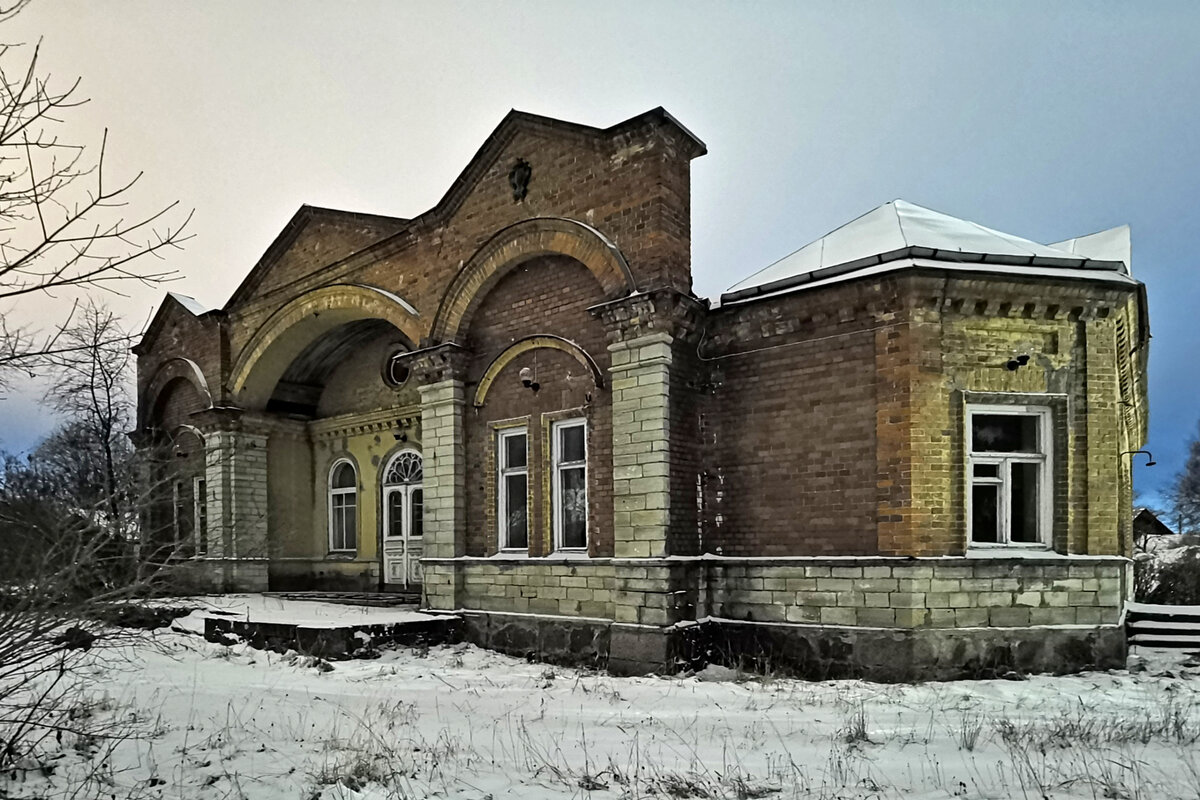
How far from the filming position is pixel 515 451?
38.1ft

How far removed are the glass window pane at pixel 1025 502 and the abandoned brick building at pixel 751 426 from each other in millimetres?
32

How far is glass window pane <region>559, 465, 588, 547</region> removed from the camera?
10742mm

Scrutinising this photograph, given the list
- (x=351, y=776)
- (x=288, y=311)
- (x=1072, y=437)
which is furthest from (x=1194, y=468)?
(x=351, y=776)

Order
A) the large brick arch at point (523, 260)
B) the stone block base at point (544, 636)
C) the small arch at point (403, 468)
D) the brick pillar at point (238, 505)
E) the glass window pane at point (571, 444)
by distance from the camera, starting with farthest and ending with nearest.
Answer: the brick pillar at point (238, 505) → the small arch at point (403, 468) → the glass window pane at point (571, 444) → the large brick arch at point (523, 260) → the stone block base at point (544, 636)

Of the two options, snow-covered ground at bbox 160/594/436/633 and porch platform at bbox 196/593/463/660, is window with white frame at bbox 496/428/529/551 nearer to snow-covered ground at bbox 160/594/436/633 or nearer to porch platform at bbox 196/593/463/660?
porch platform at bbox 196/593/463/660

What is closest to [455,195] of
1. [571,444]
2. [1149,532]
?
[571,444]

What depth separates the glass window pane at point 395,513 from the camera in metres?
15.6

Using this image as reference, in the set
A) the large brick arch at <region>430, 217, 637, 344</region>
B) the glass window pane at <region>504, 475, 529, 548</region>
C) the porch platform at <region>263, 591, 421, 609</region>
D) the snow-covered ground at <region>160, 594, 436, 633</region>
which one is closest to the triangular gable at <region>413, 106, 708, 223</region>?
the large brick arch at <region>430, 217, 637, 344</region>

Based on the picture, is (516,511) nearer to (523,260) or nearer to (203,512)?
(523,260)

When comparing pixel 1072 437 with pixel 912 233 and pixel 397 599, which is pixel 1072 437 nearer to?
pixel 912 233

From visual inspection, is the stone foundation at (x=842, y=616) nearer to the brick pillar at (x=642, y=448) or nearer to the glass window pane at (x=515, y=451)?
the brick pillar at (x=642, y=448)

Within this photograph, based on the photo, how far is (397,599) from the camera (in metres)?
14.2

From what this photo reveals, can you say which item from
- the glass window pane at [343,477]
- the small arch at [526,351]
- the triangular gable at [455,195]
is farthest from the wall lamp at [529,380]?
the glass window pane at [343,477]

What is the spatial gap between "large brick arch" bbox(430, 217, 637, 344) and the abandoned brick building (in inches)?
1.4
